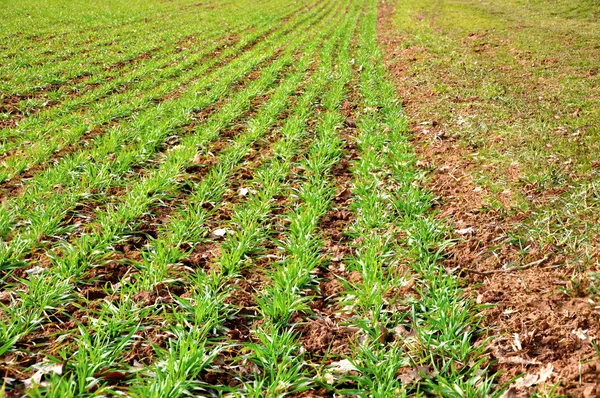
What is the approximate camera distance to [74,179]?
4.81 m

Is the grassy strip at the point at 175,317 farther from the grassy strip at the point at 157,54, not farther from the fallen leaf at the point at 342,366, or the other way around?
the grassy strip at the point at 157,54

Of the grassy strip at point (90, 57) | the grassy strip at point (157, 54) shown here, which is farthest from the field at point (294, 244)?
the grassy strip at point (90, 57)

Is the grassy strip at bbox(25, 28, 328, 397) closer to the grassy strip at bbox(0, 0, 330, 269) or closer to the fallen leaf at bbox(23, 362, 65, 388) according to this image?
the fallen leaf at bbox(23, 362, 65, 388)

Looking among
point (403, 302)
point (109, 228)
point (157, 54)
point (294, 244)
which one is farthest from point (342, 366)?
point (157, 54)

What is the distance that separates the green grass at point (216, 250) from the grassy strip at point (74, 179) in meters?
0.03

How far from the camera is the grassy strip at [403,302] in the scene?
2539 mm

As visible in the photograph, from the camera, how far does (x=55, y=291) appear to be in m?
3.04

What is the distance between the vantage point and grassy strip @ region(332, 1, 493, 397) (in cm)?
254

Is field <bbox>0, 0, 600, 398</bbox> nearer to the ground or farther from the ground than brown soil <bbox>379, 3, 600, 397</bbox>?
farther from the ground

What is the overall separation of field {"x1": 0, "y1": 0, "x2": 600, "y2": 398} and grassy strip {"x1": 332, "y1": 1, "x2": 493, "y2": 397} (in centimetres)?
2

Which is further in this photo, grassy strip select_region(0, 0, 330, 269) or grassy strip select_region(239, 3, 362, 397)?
grassy strip select_region(0, 0, 330, 269)

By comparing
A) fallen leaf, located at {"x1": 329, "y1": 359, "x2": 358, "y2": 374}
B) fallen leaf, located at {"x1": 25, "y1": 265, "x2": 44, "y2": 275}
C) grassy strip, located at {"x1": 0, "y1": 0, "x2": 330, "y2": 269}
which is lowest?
fallen leaf, located at {"x1": 329, "y1": 359, "x2": 358, "y2": 374}

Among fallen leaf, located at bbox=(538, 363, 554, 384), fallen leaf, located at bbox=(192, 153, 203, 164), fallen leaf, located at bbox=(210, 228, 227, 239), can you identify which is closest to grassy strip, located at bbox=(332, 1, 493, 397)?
fallen leaf, located at bbox=(538, 363, 554, 384)

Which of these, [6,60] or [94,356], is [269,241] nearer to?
[94,356]
